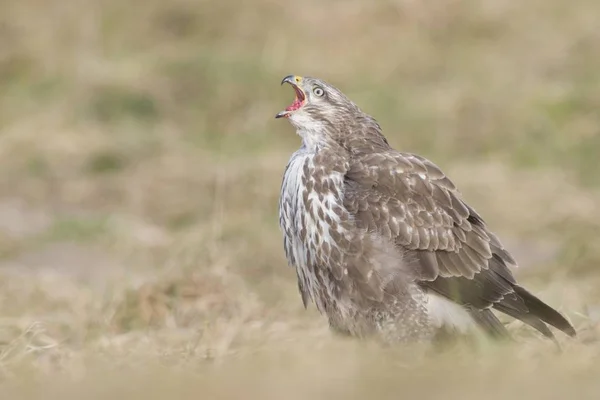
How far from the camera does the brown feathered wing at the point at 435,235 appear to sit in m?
6.29

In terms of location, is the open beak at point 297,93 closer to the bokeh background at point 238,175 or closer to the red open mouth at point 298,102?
the red open mouth at point 298,102

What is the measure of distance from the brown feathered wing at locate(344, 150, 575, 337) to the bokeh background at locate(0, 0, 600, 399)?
270 mm

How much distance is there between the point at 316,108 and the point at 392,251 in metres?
0.90

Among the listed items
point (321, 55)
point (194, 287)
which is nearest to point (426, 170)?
point (194, 287)

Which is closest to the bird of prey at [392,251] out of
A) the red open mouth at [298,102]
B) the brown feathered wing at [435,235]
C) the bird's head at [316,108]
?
the brown feathered wing at [435,235]

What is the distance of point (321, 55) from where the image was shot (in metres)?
16.3

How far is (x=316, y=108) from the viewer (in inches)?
266

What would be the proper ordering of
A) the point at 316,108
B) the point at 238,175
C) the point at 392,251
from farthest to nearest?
the point at 238,175, the point at 316,108, the point at 392,251

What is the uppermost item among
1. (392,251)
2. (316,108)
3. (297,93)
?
(297,93)

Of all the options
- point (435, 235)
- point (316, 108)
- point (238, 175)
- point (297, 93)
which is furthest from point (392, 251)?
point (238, 175)

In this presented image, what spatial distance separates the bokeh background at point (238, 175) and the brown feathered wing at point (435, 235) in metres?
0.27

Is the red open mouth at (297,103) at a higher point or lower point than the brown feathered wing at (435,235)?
higher

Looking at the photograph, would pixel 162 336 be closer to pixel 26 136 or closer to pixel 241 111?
pixel 26 136

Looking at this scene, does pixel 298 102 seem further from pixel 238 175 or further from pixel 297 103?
pixel 238 175
